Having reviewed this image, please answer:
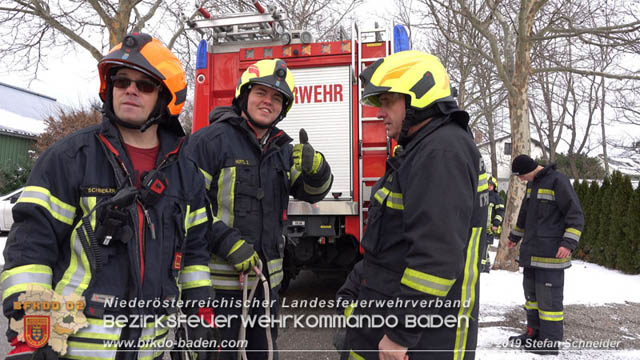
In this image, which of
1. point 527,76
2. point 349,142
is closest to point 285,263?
point 349,142

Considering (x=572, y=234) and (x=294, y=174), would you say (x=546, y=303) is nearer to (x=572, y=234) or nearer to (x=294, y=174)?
(x=572, y=234)

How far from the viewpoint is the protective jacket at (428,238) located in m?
1.59

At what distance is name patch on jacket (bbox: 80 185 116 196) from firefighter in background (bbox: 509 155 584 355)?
414 centimetres

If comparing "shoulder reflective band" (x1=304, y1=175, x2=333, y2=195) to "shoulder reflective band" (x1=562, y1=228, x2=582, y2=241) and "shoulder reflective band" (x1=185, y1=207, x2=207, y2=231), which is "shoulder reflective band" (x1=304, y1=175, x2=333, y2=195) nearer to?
"shoulder reflective band" (x1=185, y1=207, x2=207, y2=231)

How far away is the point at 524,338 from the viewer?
14.1ft

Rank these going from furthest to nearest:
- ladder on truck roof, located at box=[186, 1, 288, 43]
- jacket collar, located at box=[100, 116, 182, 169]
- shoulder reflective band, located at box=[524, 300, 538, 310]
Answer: ladder on truck roof, located at box=[186, 1, 288, 43] → shoulder reflective band, located at box=[524, 300, 538, 310] → jacket collar, located at box=[100, 116, 182, 169]

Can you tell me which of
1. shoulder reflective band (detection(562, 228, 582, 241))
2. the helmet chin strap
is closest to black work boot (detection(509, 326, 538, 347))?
shoulder reflective band (detection(562, 228, 582, 241))

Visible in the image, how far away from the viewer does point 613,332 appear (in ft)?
15.6

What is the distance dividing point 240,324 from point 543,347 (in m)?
3.17

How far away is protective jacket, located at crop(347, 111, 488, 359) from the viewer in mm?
1594

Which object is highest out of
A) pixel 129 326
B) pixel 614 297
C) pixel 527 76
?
pixel 527 76

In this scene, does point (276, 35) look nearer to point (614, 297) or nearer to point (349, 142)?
point (349, 142)

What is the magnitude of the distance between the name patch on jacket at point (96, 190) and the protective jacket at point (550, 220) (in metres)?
4.18

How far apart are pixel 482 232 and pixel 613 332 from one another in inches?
165
